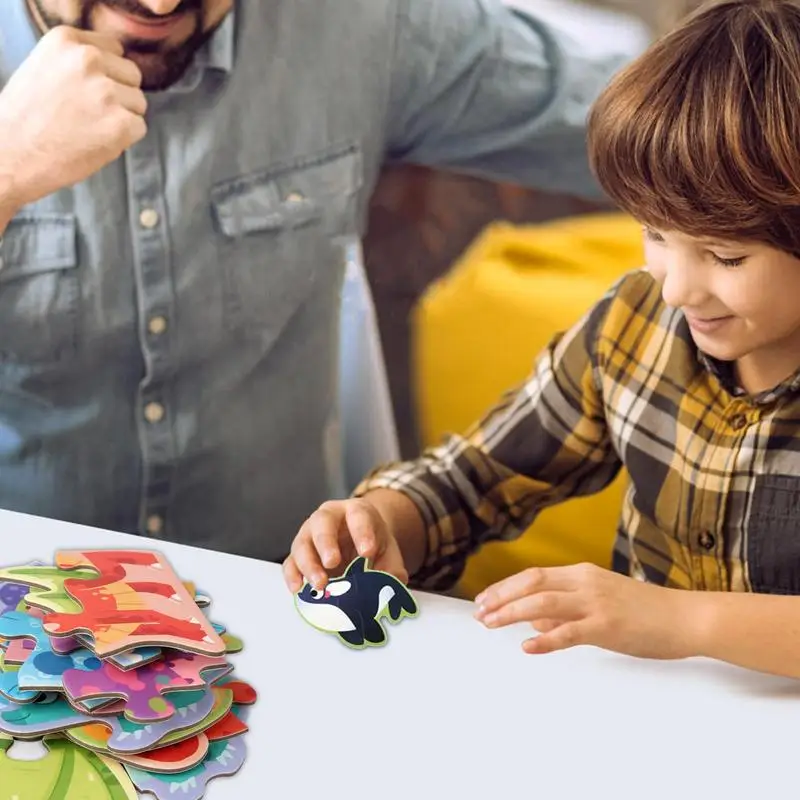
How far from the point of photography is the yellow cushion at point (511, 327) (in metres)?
1.18

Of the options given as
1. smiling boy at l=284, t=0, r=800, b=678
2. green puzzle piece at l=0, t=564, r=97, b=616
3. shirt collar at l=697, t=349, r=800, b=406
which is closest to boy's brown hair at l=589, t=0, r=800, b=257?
smiling boy at l=284, t=0, r=800, b=678

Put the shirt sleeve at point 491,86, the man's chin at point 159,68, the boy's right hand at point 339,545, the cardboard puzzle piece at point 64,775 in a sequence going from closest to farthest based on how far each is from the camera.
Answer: the cardboard puzzle piece at point 64,775
the boy's right hand at point 339,545
the man's chin at point 159,68
the shirt sleeve at point 491,86

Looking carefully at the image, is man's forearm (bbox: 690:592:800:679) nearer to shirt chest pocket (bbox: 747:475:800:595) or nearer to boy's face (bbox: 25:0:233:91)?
shirt chest pocket (bbox: 747:475:800:595)

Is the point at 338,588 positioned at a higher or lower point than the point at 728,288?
lower

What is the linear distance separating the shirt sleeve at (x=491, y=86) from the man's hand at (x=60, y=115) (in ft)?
0.89

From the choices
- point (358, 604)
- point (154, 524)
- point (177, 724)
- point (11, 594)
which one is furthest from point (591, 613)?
point (154, 524)

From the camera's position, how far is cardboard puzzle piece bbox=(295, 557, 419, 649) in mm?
744

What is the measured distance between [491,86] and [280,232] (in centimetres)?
25

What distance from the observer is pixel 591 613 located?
71cm

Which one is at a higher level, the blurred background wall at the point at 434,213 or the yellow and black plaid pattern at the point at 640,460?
the blurred background wall at the point at 434,213

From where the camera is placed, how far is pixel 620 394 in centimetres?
89

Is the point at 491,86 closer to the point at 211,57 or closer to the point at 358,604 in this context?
the point at 211,57

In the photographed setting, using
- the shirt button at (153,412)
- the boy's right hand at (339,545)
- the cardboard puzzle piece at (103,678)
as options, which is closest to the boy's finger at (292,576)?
the boy's right hand at (339,545)

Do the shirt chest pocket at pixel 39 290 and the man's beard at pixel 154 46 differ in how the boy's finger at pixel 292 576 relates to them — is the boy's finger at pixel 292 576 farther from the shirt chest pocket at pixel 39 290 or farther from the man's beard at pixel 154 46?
the man's beard at pixel 154 46
